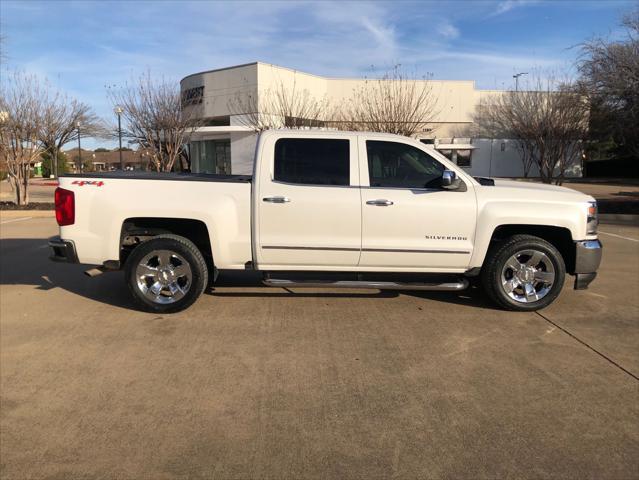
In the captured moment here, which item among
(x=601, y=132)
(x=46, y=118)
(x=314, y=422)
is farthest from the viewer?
(x=601, y=132)

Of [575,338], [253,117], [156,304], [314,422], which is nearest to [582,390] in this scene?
[575,338]

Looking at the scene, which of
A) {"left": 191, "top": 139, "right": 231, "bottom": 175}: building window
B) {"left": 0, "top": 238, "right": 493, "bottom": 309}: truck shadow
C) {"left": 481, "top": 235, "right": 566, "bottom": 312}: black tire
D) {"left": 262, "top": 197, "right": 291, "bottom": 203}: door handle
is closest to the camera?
{"left": 262, "top": 197, "right": 291, "bottom": 203}: door handle

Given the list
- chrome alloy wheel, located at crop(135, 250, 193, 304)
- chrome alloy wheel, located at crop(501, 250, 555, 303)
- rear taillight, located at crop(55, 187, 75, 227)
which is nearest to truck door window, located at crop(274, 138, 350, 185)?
chrome alloy wheel, located at crop(135, 250, 193, 304)

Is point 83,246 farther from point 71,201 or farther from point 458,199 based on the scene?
point 458,199

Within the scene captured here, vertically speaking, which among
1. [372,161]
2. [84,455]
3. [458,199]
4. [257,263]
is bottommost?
[84,455]

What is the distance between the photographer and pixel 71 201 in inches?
220

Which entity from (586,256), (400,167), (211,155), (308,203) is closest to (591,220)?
(586,256)

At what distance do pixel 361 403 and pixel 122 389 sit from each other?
180 cm

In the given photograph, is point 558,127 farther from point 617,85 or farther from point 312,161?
point 312,161

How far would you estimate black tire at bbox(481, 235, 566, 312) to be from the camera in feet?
18.7

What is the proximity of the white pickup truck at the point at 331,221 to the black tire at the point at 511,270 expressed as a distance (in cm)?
1

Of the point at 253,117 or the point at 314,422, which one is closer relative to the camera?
the point at 314,422

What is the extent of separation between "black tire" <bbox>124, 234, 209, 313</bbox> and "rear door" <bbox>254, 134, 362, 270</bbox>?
2.24 ft

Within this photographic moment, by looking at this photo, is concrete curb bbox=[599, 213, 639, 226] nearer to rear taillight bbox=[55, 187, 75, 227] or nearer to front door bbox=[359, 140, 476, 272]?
front door bbox=[359, 140, 476, 272]
